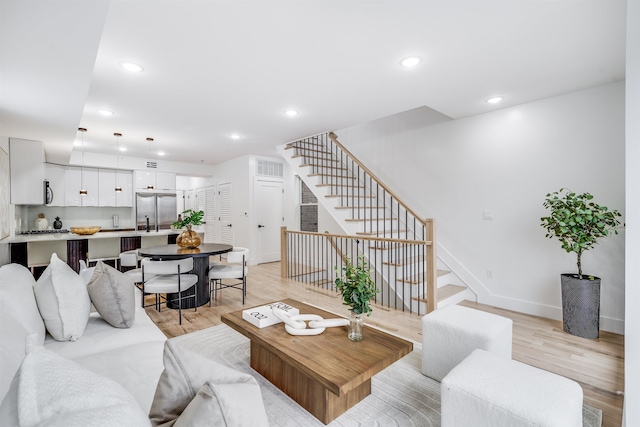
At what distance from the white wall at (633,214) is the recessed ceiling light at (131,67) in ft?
10.8

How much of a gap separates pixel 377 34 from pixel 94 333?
278cm

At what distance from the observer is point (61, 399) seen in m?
0.57

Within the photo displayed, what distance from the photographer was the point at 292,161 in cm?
544

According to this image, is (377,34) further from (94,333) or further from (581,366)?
(581,366)

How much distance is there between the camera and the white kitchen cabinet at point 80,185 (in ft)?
20.0

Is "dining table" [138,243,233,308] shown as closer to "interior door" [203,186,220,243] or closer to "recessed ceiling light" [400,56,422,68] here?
"recessed ceiling light" [400,56,422,68]

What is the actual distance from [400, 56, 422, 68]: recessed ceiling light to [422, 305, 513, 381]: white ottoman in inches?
81.8

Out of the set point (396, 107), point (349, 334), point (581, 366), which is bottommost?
point (581, 366)

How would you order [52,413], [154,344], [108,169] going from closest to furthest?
[52,413], [154,344], [108,169]

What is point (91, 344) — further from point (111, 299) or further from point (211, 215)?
point (211, 215)

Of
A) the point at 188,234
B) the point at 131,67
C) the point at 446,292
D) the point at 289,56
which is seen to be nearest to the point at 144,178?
the point at 188,234

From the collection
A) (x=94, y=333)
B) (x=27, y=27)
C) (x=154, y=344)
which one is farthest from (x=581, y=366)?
(x=27, y=27)

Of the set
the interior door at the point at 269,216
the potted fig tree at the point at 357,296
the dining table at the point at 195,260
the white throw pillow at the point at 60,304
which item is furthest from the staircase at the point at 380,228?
the white throw pillow at the point at 60,304

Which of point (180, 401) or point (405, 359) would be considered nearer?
point (180, 401)
